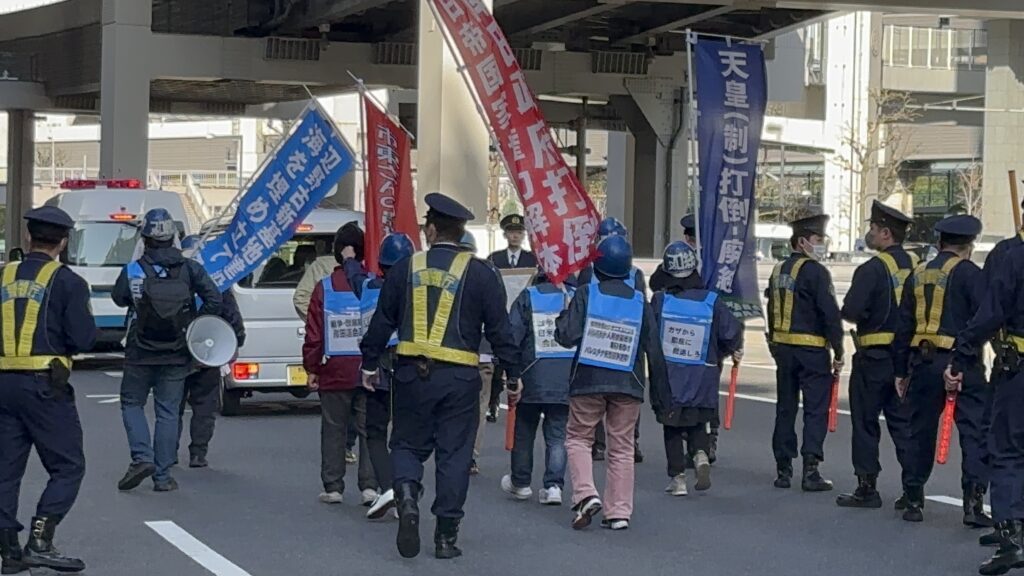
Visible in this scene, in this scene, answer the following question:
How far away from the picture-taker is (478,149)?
2822 centimetres

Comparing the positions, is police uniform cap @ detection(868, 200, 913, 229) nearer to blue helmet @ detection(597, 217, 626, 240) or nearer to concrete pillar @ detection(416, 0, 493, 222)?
blue helmet @ detection(597, 217, 626, 240)

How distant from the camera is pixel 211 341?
1162cm

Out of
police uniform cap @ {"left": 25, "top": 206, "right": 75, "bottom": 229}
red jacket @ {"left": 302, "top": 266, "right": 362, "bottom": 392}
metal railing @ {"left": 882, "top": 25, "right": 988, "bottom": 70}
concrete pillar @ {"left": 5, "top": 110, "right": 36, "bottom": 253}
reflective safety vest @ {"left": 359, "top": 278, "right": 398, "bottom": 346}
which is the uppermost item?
metal railing @ {"left": 882, "top": 25, "right": 988, "bottom": 70}

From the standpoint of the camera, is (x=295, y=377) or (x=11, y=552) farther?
A: (x=295, y=377)

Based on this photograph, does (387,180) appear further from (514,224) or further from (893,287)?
(893,287)

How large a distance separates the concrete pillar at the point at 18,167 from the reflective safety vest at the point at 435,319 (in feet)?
156

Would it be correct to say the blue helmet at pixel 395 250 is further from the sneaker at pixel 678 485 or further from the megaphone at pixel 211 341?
the sneaker at pixel 678 485

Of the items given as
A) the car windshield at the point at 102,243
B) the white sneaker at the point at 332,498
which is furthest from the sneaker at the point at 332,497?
the car windshield at the point at 102,243

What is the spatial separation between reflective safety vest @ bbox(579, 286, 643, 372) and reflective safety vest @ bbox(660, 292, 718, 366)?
136 centimetres

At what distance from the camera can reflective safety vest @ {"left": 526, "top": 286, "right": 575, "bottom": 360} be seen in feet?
35.8

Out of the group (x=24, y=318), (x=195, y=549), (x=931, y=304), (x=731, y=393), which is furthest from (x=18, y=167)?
(x=24, y=318)

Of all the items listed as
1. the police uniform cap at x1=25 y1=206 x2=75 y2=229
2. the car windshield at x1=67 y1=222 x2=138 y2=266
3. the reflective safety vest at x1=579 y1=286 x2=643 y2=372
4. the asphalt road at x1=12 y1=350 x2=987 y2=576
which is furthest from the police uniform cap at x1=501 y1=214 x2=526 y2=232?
the car windshield at x1=67 y1=222 x2=138 y2=266

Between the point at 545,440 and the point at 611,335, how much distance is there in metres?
1.54

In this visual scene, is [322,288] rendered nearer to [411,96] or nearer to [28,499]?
[28,499]
